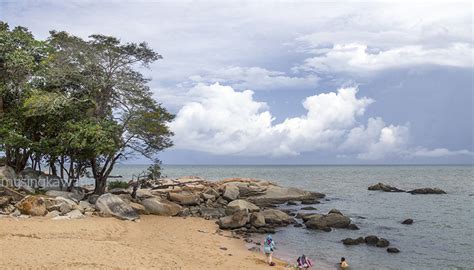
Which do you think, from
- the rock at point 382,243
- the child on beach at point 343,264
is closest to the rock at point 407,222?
the rock at point 382,243

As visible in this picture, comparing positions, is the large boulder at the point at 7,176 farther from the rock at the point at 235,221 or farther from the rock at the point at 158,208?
the rock at the point at 235,221

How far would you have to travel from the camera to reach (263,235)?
30.6 meters

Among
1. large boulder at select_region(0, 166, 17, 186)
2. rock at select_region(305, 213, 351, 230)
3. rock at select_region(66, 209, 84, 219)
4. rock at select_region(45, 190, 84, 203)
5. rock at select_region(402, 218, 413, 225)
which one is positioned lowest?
rock at select_region(402, 218, 413, 225)

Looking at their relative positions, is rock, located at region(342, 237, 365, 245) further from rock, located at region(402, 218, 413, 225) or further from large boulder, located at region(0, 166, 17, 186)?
large boulder, located at region(0, 166, 17, 186)

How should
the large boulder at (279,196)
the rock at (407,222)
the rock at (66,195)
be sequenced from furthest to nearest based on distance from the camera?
the large boulder at (279,196) < the rock at (407,222) < the rock at (66,195)

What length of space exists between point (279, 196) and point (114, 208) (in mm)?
28128

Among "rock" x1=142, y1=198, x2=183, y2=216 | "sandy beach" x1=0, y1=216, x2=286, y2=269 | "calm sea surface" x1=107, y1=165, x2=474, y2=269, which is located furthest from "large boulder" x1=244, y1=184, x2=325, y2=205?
"sandy beach" x1=0, y1=216, x2=286, y2=269

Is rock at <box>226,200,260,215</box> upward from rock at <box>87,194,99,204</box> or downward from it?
downward

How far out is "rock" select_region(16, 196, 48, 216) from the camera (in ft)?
83.1

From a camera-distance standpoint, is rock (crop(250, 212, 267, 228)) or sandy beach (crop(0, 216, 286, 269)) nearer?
sandy beach (crop(0, 216, 286, 269))

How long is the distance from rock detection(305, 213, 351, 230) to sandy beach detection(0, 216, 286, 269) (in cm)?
885

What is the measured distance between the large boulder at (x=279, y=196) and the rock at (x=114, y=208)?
2262 centimetres

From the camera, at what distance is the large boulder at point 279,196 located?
50.9 m

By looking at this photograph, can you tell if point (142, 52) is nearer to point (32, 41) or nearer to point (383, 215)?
point (32, 41)
